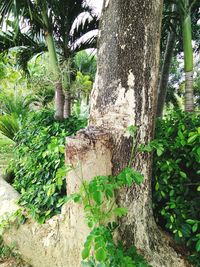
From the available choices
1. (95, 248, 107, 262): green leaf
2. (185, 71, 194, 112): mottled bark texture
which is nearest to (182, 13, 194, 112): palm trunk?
(185, 71, 194, 112): mottled bark texture

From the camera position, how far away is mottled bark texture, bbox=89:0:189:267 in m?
1.64

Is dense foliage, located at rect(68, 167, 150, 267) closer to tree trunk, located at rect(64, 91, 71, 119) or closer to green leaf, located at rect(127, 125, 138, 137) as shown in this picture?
green leaf, located at rect(127, 125, 138, 137)

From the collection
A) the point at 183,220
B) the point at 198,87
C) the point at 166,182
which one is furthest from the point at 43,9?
the point at 198,87

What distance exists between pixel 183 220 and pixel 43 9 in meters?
3.32

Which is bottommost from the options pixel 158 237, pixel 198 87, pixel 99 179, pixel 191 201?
pixel 158 237

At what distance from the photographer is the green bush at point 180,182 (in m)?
1.74

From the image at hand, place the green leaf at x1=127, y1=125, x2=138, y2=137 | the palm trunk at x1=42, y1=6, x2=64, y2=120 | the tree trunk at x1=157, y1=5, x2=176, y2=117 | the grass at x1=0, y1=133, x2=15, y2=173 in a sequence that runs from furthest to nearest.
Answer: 1. the grass at x1=0, y1=133, x2=15, y2=173
2. the tree trunk at x1=157, y1=5, x2=176, y2=117
3. the palm trunk at x1=42, y1=6, x2=64, y2=120
4. the green leaf at x1=127, y1=125, x2=138, y2=137

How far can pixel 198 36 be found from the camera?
5.30 meters

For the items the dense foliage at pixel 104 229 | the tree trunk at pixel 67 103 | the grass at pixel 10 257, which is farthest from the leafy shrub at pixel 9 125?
the dense foliage at pixel 104 229

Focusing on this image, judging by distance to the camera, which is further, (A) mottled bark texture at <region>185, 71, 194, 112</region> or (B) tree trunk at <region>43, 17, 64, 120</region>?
(B) tree trunk at <region>43, 17, 64, 120</region>

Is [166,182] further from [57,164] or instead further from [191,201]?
[57,164]

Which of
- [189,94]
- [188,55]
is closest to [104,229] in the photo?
[189,94]

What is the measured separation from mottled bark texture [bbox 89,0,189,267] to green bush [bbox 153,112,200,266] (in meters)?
0.18

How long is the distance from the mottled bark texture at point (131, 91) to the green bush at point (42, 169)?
0.42 metres
